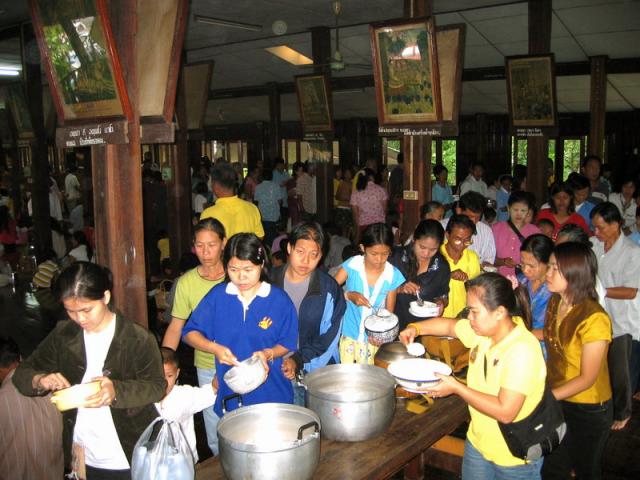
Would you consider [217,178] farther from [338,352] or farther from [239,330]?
[239,330]

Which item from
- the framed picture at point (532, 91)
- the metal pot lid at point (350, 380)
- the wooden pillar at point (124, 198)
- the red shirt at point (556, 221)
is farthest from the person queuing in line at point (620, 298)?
the framed picture at point (532, 91)

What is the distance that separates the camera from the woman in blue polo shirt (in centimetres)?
261

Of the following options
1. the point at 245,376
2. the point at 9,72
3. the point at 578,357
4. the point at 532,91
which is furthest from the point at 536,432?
the point at 9,72

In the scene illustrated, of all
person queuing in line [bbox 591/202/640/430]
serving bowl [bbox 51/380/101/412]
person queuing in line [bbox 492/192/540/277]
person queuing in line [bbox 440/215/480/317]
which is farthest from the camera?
person queuing in line [bbox 492/192/540/277]

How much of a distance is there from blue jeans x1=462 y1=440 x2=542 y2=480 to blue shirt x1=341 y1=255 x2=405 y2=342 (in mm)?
1085

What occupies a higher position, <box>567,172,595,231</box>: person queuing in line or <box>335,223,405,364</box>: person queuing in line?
<box>567,172,595,231</box>: person queuing in line

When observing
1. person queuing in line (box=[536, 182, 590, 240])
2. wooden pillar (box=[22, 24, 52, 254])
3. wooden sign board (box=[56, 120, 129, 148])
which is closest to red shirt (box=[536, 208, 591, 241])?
person queuing in line (box=[536, 182, 590, 240])

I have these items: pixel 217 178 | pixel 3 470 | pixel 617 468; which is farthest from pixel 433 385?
pixel 217 178

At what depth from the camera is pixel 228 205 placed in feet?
16.5

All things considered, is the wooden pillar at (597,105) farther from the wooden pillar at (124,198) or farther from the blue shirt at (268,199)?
the wooden pillar at (124,198)

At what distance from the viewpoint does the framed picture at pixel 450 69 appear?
17.2 feet

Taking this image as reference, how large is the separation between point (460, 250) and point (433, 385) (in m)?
1.96

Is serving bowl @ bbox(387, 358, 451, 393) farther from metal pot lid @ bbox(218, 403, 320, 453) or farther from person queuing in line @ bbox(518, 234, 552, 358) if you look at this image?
person queuing in line @ bbox(518, 234, 552, 358)

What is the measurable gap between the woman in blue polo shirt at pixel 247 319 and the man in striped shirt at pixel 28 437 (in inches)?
27.7
